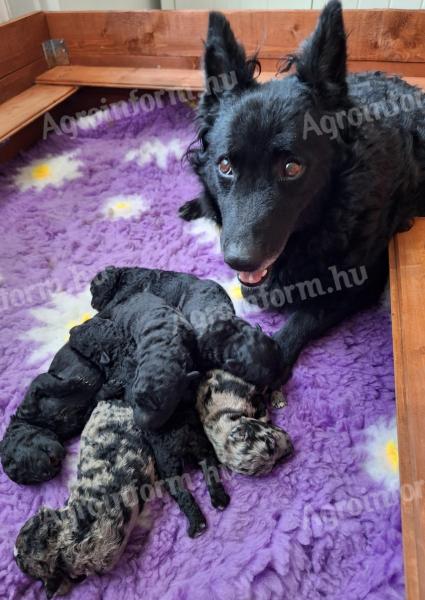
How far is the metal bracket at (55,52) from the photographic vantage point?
2.75m

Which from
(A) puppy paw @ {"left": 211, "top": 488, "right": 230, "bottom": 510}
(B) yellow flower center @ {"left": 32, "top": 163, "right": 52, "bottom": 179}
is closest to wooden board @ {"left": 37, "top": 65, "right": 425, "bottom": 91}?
(B) yellow flower center @ {"left": 32, "top": 163, "right": 52, "bottom": 179}

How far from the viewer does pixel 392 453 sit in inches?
46.8

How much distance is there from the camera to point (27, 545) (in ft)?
3.25

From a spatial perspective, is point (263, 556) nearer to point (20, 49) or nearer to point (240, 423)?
point (240, 423)

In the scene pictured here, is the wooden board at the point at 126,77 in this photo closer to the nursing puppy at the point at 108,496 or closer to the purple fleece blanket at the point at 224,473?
the purple fleece blanket at the point at 224,473

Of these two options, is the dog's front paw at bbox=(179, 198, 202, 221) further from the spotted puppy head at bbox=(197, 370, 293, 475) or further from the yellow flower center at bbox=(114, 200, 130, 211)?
the spotted puppy head at bbox=(197, 370, 293, 475)

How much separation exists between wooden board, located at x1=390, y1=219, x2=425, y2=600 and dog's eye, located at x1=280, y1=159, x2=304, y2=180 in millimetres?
394

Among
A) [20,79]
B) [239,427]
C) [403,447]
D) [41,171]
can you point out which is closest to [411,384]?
[403,447]

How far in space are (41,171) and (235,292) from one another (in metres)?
1.26

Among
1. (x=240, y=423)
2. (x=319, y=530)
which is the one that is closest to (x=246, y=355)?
(x=240, y=423)

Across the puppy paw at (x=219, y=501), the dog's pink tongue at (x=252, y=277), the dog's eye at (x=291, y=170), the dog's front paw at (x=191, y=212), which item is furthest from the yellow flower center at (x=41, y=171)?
the puppy paw at (x=219, y=501)

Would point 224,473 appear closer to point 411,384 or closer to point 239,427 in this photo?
point 239,427

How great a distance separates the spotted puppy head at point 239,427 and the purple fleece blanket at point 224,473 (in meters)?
0.07

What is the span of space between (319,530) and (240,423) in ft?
0.92
